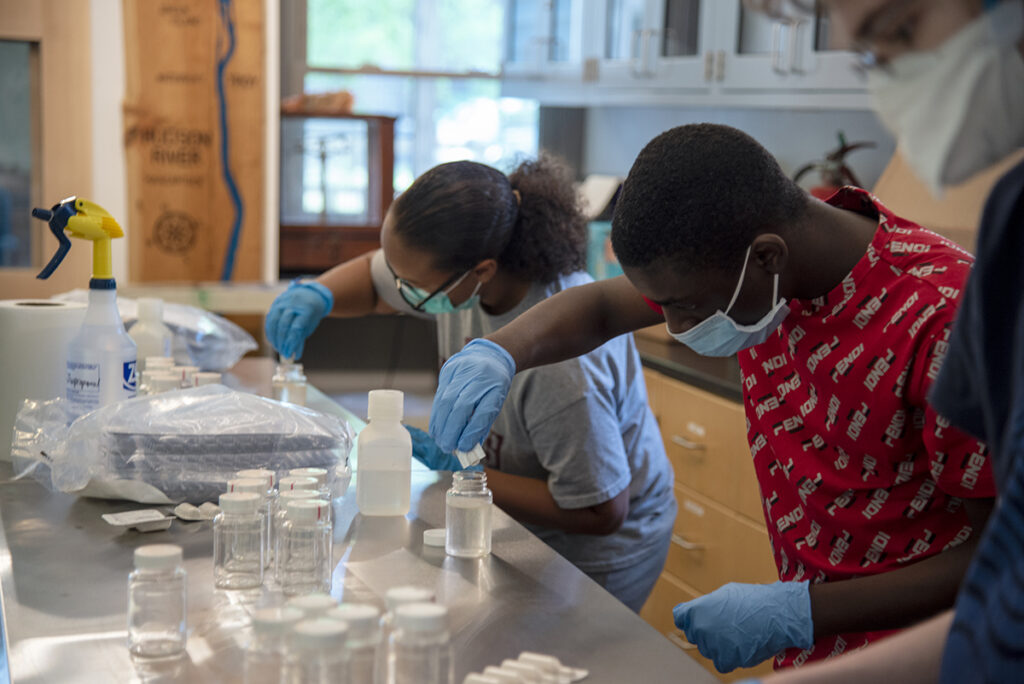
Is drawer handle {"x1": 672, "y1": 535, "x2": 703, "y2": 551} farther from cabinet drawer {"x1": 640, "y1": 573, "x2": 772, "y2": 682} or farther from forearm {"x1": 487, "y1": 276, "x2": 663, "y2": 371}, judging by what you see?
forearm {"x1": 487, "y1": 276, "x2": 663, "y2": 371}

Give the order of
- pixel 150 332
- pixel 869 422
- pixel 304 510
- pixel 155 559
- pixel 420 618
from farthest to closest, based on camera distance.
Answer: pixel 150 332 < pixel 869 422 < pixel 304 510 < pixel 155 559 < pixel 420 618

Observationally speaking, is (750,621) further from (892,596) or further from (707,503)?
(707,503)

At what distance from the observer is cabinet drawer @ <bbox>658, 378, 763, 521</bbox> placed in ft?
8.02

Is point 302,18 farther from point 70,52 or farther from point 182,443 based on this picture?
point 182,443

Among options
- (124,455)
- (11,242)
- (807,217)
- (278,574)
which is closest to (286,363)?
(124,455)

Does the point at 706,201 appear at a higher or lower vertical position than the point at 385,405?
higher

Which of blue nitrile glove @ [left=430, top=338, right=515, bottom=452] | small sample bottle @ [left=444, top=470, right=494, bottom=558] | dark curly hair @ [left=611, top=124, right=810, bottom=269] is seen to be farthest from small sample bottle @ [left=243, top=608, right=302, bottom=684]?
dark curly hair @ [left=611, top=124, right=810, bottom=269]

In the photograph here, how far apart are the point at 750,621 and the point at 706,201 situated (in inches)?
18.4

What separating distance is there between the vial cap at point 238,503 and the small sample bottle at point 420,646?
267 millimetres

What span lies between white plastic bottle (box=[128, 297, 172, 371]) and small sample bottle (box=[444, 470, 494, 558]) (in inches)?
36.6

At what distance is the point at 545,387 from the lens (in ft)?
5.06

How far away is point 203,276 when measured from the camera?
3.85m

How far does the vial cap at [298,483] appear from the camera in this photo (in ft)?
3.77

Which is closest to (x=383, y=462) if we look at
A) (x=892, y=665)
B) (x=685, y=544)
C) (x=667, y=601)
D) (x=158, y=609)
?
(x=158, y=609)
